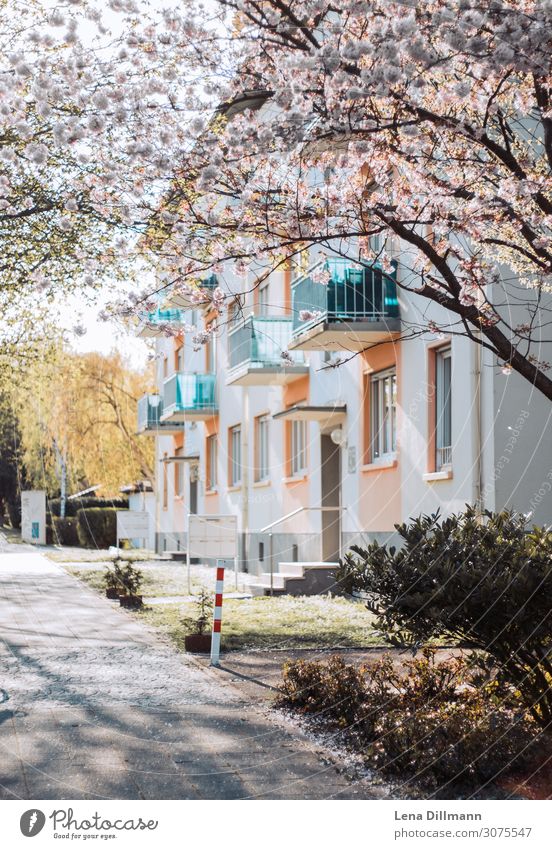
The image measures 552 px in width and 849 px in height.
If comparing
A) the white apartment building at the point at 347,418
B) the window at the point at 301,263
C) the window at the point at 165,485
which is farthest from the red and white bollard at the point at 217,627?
the window at the point at 165,485

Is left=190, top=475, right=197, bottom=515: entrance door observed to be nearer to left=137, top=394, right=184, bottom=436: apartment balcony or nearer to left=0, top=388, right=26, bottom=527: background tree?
left=137, top=394, right=184, bottom=436: apartment balcony

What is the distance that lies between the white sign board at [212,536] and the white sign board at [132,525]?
9.01m

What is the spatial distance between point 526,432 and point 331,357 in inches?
260

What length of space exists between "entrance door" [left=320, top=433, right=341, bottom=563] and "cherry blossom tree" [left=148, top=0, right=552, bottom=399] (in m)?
11.9

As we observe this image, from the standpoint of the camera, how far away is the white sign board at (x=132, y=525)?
28.7 meters

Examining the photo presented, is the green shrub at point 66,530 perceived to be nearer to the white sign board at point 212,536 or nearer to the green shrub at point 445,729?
the white sign board at point 212,536

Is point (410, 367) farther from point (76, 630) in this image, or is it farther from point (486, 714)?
point (486, 714)

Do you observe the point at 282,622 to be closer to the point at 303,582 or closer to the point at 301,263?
the point at 303,582

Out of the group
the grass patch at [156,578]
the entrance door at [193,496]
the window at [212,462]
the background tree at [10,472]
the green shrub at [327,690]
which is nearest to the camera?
the green shrub at [327,690]

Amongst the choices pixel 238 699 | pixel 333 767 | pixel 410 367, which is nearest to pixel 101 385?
pixel 410 367

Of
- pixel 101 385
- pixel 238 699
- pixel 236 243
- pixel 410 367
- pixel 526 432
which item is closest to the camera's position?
pixel 236 243

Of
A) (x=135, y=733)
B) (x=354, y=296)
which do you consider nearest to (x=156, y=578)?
(x=354, y=296)

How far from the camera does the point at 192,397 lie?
97.3 feet

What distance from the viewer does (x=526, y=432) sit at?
13.1 meters
